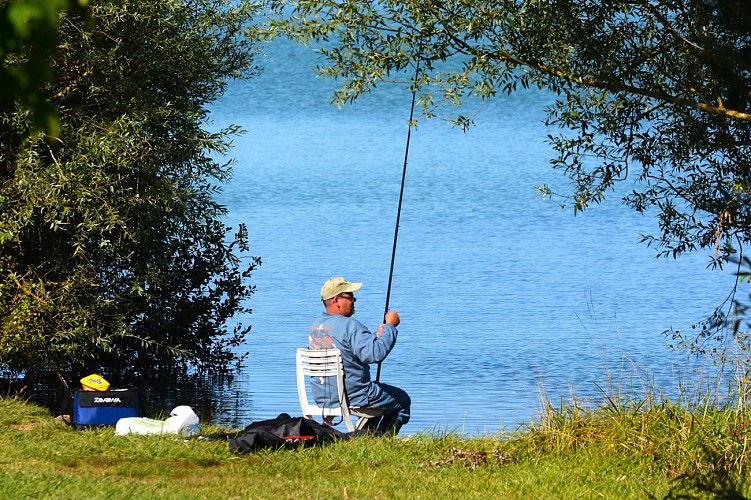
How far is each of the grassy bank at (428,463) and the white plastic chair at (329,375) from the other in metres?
0.35

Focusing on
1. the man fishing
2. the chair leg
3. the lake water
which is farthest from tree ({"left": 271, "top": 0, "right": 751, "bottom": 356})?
the chair leg

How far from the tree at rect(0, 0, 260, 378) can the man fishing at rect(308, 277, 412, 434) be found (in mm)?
2181

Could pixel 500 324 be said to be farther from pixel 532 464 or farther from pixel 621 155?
pixel 532 464

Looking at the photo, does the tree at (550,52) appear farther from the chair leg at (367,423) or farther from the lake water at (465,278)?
the chair leg at (367,423)

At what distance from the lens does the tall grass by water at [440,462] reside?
6.42 meters

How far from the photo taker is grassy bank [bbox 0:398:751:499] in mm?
6418

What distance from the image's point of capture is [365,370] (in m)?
8.00

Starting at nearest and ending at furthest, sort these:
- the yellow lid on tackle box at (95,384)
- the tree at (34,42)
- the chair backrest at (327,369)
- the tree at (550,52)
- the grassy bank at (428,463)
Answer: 1. the tree at (34,42)
2. the grassy bank at (428,463)
3. the chair backrest at (327,369)
4. the yellow lid on tackle box at (95,384)
5. the tree at (550,52)

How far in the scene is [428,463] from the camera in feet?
23.3

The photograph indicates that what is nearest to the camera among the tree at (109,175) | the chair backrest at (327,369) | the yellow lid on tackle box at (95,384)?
the chair backrest at (327,369)

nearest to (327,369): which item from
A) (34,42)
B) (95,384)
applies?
(95,384)

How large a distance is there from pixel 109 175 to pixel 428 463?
3844 millimetres

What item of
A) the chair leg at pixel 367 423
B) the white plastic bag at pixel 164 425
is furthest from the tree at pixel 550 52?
the white plastic bag at pixel 164 425

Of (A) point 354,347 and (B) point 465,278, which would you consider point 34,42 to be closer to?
(A) point 354,347
